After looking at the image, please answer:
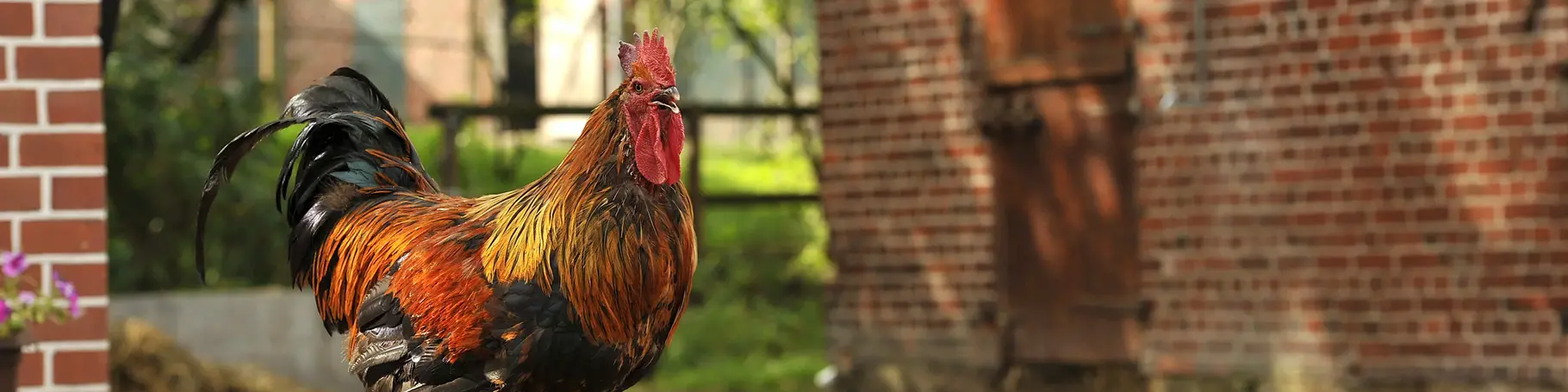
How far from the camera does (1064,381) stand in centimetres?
808

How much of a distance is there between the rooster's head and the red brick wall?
186 centimetres

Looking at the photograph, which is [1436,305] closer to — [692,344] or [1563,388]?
[1563,388]

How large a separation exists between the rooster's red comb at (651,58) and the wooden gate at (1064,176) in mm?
4003

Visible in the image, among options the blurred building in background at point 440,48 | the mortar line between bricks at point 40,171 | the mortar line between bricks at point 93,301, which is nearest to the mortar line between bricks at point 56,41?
the mortar line between bricks at point 40,171

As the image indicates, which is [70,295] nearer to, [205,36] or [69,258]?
[69,258]

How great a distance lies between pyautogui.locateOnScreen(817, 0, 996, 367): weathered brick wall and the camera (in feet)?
26.7

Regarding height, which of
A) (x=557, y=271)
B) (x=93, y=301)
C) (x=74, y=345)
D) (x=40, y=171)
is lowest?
(x=74, y=345)

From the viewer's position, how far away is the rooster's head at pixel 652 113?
12.4ft

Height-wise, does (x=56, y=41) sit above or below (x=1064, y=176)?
above

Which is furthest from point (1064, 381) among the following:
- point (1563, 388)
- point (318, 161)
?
point (318, 161)

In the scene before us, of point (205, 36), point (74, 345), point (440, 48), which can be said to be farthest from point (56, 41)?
point (440, 48)

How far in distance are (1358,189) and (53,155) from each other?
15.8 feet

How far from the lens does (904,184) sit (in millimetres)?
8430

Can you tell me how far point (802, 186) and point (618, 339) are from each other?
12028 mm
